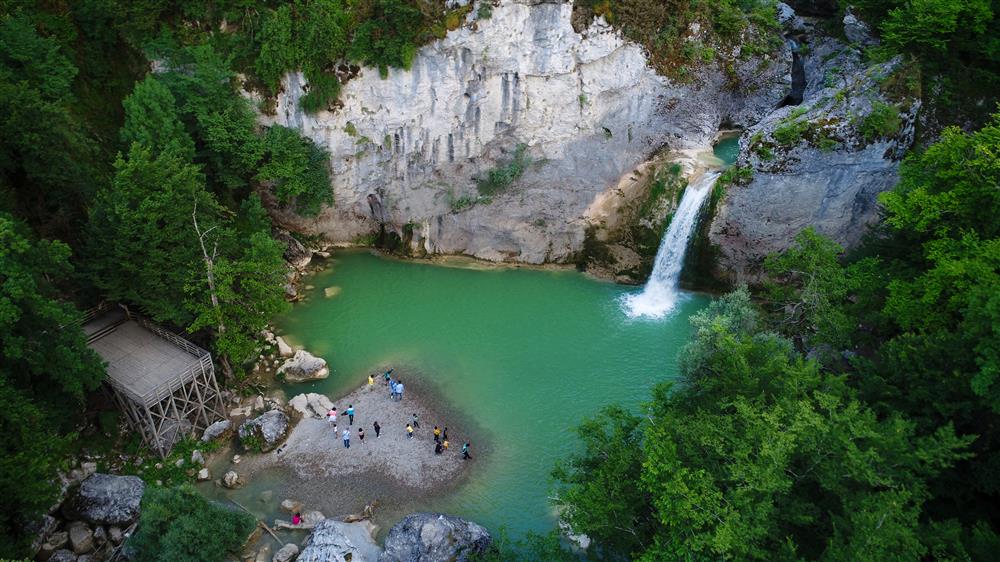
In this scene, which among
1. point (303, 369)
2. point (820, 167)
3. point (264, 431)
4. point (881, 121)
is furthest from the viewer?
point (820, 167)

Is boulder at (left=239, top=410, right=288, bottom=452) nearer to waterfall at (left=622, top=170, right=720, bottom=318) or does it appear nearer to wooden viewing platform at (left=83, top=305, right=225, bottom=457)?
wooden viewing platform at (left=83, top=305, right=225, bottom=457)

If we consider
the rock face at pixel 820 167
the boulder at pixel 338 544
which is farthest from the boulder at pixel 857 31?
the boulder at pixel 338 544

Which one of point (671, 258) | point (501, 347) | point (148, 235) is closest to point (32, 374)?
point (148, 235)

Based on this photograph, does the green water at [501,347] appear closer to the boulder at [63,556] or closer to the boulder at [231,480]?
the boulder at [231,480]

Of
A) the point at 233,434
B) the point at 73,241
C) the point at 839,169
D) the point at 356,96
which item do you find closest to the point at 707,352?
the point at 839,169

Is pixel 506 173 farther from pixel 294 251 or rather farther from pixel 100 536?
pixel 100 536

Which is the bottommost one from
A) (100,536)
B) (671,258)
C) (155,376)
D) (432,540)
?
(100,536)
